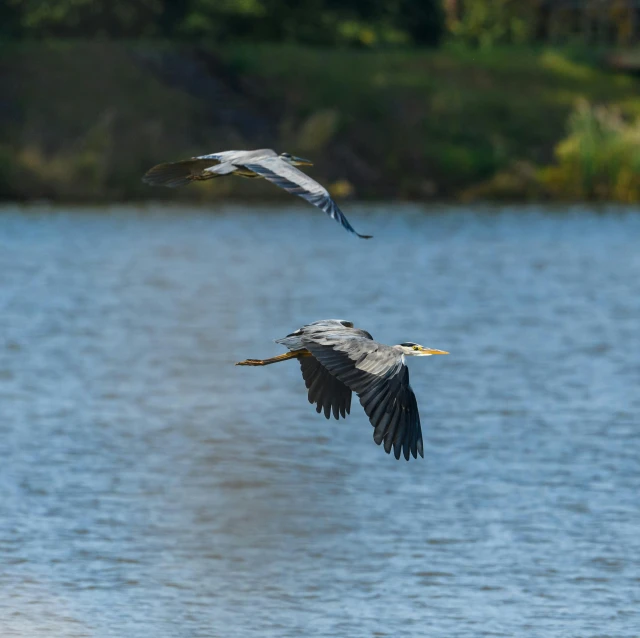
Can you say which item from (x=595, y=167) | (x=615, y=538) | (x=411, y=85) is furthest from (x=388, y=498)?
(x=411, y=85)

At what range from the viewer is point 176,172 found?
10.3m

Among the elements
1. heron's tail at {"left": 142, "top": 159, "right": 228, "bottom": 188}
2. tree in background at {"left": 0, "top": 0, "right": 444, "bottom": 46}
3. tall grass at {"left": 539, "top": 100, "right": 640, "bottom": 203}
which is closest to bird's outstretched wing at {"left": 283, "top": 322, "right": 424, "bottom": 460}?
heron's tail at {"left": 142, "top": 159, "right": 228, "bottom": 188}

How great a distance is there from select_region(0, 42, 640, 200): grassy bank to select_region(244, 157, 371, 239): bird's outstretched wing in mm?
42441

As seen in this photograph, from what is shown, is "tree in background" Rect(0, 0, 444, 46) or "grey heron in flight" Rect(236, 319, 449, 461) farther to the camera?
"tree in background" Rect(0, 0, 444, 46)

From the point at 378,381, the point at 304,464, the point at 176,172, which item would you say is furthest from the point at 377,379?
the point at 304,464

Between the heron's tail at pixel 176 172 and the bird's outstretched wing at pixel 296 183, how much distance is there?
1.90 ft

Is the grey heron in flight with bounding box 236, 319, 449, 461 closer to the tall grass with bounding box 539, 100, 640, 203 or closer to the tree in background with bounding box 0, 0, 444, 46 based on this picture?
the tall grass with bounding box 539, 100, 640, 203

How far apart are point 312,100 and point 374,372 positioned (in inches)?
2040

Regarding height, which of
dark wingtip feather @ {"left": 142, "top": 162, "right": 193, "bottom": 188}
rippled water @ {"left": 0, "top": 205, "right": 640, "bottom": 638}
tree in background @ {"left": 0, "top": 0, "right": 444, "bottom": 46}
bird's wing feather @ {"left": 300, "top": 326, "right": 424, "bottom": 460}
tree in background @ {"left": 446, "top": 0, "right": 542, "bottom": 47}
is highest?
tree in background @ {"left": 446, "top": 0, "right": 542, "bottom": 47}

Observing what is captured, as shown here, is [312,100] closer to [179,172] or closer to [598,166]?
[598,166]

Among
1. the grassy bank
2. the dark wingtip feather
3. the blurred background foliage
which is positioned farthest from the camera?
the grassy bank

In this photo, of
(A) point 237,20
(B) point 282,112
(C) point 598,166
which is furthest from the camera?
(A) point 237,20

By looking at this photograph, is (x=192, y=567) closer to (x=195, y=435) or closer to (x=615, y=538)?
(x=615, y=538)

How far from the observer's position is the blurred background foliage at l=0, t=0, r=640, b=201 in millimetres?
53406
